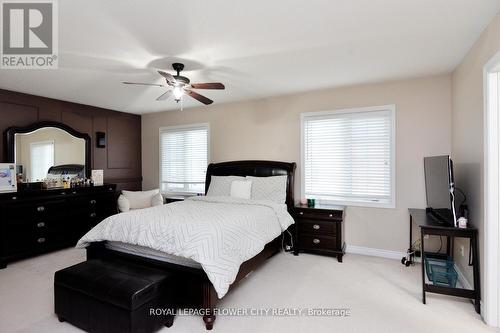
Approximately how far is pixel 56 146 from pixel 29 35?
2.73 m

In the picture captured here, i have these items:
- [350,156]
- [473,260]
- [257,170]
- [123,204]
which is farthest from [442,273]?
[123,204]

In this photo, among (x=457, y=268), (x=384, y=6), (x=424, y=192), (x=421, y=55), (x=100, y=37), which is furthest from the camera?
(x=424, y=192)

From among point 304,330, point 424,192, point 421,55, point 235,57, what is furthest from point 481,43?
point 304,330

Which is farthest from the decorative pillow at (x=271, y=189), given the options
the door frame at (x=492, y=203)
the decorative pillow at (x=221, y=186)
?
the door frame at (x=492, y=203)

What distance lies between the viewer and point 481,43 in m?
2.42

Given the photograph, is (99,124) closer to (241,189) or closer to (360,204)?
(241,189)

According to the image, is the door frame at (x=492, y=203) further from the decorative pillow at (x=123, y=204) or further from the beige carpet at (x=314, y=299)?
the decorative pillow at (x=123, y=204)

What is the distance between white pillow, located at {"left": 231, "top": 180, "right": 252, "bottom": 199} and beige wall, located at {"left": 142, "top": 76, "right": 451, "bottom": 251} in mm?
685

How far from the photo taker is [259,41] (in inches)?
100.0

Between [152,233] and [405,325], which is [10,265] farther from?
[405,325]

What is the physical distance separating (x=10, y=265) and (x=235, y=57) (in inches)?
163

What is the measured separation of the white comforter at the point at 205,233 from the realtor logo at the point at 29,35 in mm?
1867

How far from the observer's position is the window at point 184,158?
546cm

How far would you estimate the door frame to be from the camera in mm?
2205
